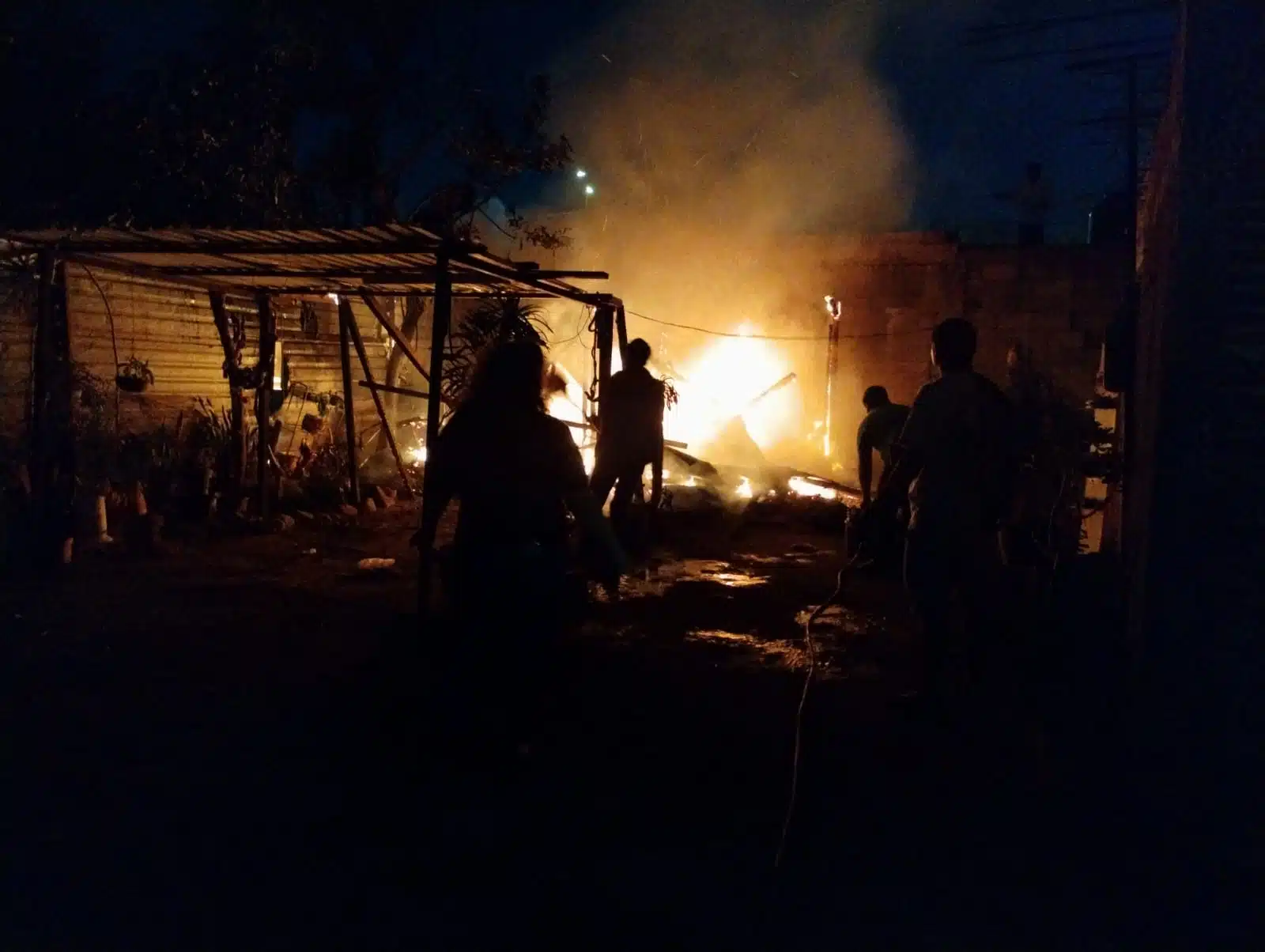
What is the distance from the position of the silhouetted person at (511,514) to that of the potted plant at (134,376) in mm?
7561

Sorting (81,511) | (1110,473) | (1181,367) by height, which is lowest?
(81,511)

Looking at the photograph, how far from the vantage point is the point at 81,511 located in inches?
349

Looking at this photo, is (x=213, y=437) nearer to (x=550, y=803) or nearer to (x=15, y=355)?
(x=15, y=355)

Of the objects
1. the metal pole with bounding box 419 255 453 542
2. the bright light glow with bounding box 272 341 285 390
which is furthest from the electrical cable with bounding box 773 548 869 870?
the bright light glow with bounding box 272 341 285 390

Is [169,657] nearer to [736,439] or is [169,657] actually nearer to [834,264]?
[736,439]

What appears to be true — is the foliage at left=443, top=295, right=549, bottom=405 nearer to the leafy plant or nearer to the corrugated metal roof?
the corrugated metal roof

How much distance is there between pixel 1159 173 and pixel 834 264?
1260 centimetres

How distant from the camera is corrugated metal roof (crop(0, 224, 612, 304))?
260 inches

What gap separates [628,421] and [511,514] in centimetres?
432

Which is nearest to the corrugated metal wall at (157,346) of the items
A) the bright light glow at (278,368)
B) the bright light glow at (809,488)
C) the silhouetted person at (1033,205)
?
the bright light glow at (278,368)

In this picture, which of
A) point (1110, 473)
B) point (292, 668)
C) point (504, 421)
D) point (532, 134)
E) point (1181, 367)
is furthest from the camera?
point (532, 134)

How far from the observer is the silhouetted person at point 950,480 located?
4.64m

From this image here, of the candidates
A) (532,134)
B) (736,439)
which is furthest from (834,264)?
(532,134)

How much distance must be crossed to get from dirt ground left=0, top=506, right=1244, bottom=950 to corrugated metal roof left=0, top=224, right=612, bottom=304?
9.25ft
